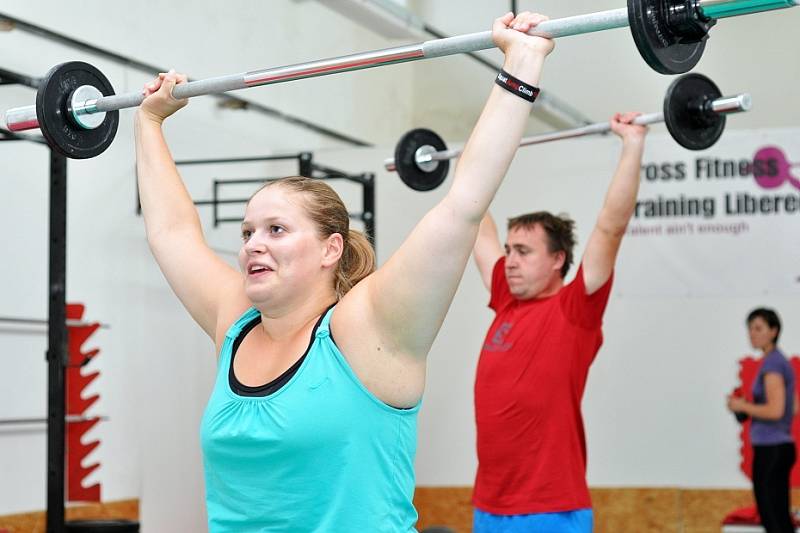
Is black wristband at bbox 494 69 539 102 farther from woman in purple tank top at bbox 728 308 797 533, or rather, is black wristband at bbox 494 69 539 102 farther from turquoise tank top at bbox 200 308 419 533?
woman in purple tank top at bbox 728 308 797 533

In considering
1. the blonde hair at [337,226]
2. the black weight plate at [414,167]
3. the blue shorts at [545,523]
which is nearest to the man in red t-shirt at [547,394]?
the blue shorts at [545,523]

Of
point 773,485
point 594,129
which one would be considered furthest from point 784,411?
point 594,129

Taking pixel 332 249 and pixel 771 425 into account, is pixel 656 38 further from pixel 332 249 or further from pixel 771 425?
pixel 771 425

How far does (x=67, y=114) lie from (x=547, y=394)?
62.5 inches

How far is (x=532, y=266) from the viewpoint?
11.6ft

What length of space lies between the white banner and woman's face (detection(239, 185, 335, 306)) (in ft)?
11.9

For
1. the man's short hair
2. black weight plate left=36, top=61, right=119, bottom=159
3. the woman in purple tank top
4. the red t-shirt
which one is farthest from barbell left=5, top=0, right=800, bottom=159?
the woman in purple tank top

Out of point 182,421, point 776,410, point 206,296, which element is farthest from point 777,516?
point 206,296

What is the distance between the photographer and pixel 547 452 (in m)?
3.23

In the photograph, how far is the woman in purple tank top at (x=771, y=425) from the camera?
202 inches

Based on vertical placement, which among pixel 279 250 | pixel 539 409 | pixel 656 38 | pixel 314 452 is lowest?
pixel 314 452

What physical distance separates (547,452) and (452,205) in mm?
1679

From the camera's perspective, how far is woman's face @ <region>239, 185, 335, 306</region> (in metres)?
1.91

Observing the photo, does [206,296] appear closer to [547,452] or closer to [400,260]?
[400,260]
